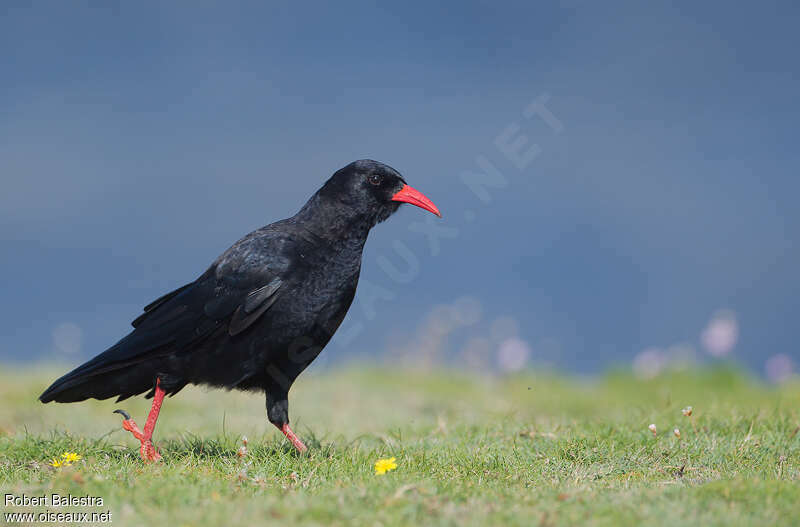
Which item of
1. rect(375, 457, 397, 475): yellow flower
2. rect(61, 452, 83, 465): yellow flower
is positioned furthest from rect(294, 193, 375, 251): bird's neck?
rect(61, 452, 83, 465): yellow flower

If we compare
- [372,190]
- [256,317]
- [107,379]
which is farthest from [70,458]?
[372,190]

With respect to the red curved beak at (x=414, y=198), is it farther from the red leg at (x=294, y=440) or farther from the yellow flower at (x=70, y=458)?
the yellow flower at (x=70, y=458)

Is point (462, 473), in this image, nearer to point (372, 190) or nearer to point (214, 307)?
point (214, 307)

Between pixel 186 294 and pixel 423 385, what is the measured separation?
6741mm

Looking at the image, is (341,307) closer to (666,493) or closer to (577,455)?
(577,455)

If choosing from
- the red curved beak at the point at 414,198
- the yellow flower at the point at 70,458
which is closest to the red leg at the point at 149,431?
the yellow flower at the point at 70,458

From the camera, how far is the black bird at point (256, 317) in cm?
504

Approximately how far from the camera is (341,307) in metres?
5.25

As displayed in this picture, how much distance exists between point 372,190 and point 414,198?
34cm

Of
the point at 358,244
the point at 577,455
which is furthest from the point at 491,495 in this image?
the point at 358,244

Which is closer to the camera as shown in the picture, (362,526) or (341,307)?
(362,526)

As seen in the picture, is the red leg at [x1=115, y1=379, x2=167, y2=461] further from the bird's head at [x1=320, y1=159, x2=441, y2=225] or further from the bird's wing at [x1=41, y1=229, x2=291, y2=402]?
the bird's head at [x1=320, y1=159, x2=441, y2=225]

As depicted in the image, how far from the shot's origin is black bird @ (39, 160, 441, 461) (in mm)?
5039
